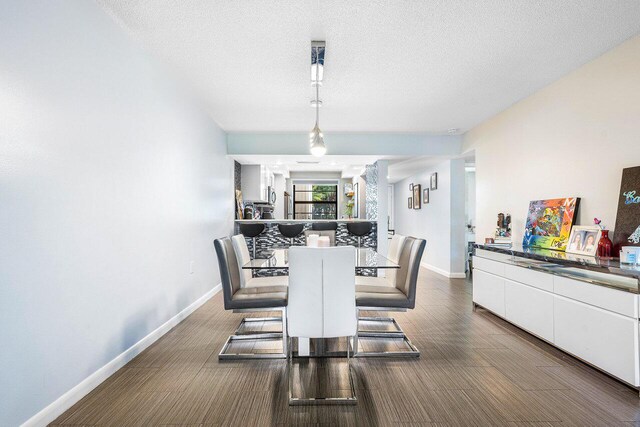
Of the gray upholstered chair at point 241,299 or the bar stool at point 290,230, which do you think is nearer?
the gray upholstered chair at point 241,299

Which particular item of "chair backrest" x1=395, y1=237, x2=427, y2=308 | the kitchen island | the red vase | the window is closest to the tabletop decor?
the red vase

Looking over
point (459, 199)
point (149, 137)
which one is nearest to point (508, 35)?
point (149, 137)

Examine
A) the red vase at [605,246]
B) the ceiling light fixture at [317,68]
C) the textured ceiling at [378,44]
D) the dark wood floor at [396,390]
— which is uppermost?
the textured ceiling at [378,44]

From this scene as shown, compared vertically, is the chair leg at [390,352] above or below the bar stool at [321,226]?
below

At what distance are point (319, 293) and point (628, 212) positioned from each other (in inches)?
100

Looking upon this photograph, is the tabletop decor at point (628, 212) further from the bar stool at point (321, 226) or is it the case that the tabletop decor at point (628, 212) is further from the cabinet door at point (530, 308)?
the bar stool at point (321, 226)

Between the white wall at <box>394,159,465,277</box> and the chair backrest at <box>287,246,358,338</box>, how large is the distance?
4.74 m

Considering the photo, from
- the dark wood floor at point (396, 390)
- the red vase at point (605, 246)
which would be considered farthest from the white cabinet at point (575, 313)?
the red vase at point (605, 246)

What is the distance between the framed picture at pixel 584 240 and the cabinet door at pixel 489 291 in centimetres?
76

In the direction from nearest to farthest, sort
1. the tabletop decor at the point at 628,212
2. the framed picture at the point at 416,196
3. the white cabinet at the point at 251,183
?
the tabletop decor at the point at 628,212 → the white cabinet at the point at 251,183 → the framed picture at the point at 416,196

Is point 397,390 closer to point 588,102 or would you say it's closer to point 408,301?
Result: point 408,301

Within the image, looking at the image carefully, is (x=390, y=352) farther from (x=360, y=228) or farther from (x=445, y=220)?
(x=445, y=220)

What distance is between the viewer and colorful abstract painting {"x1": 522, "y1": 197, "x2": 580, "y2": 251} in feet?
10.9

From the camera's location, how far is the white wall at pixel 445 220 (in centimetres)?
640
